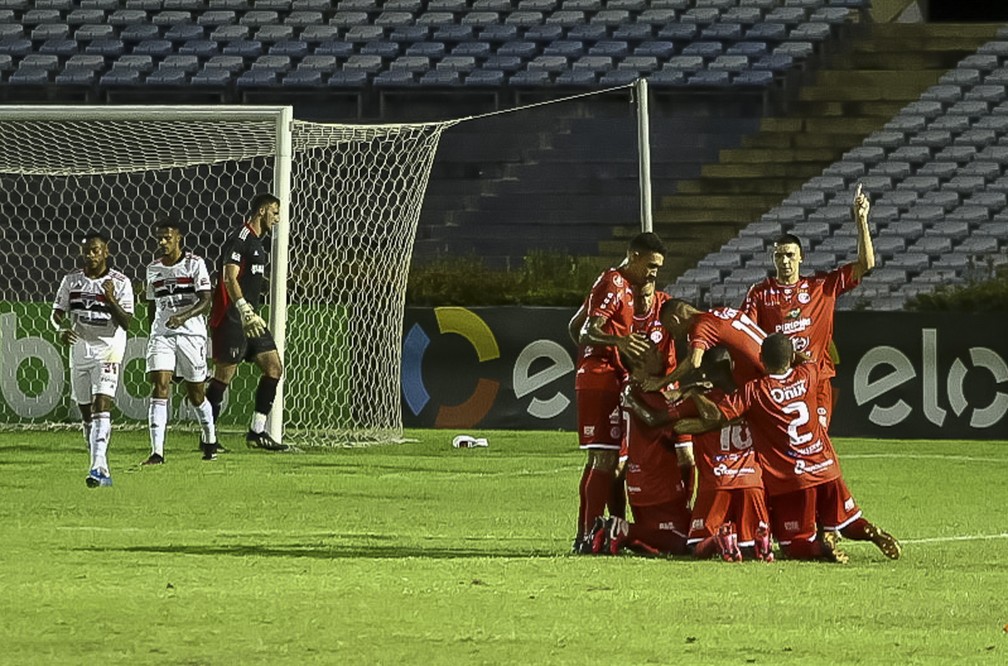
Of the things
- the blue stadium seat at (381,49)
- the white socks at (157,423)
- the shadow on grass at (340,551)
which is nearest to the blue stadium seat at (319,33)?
the blue stadium seat at (381,49)

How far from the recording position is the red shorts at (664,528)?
29.3 feet

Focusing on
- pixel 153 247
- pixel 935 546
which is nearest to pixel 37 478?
pixel 935 546

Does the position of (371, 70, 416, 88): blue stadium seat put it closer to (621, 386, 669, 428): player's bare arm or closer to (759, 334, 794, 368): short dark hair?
(621, 386, 669, 428): player's bare arm

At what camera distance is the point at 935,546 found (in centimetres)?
957

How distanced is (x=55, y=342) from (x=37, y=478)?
5.05m

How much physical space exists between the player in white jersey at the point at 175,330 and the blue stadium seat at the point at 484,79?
10.2 metres

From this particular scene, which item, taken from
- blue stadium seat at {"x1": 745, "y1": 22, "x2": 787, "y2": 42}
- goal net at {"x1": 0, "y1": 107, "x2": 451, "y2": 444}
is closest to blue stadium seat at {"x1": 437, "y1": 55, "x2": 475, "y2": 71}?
blue stadium seat at {"x1": 745, "y1": 22, "x2": 787, "y2": 42}

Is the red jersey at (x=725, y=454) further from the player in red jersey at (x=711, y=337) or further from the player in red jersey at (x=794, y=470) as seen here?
the player in red jersey at (x=711, y=337)

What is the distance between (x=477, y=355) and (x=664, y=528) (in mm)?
9267

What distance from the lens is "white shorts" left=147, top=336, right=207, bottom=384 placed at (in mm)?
14352

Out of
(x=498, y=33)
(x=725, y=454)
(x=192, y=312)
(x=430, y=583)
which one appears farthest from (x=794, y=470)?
(x=498, y=33)

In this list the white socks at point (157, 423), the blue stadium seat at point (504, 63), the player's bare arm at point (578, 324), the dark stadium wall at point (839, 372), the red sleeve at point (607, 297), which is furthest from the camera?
the blue stadium seat at point (504, 63)

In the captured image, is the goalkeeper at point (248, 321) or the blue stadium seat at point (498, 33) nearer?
the goalkeeper at point (248, 321)

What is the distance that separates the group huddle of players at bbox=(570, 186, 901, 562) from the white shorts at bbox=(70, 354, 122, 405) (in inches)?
170
